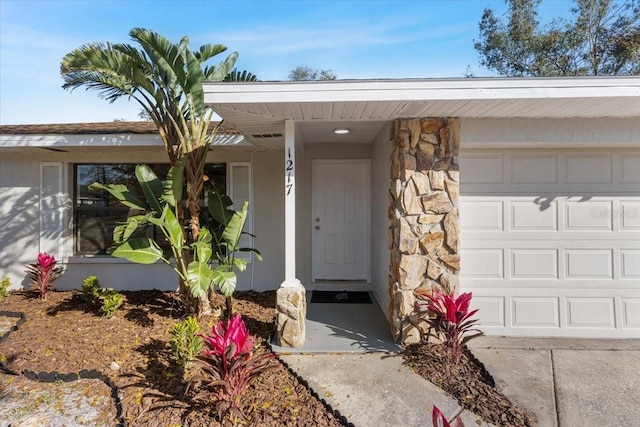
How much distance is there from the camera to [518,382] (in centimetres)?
338

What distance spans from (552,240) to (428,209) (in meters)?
1.69

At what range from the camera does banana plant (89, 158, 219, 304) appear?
404 centimetres

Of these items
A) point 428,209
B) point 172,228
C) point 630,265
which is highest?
point 428,209

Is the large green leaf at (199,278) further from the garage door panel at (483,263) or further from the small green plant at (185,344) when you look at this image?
the garage door panel at (483,263)

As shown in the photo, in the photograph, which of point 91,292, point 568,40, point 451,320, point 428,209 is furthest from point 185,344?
point 568,40

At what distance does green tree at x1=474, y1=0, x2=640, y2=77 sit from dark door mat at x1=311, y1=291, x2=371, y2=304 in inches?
524

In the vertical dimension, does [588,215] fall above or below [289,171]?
below

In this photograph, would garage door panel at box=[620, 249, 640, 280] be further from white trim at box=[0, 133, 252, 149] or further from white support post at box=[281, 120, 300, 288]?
white trim at box=[0, 133, 252, 149]

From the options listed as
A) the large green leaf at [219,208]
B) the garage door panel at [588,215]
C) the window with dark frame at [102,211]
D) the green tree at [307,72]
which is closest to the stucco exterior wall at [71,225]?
the window with dark frame at [102,211]

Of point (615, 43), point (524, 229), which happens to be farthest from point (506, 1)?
point (524, 229)

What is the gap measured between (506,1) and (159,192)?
1655cm

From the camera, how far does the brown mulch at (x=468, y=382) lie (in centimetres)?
292

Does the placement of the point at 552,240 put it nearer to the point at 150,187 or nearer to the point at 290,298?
the point at 290,298

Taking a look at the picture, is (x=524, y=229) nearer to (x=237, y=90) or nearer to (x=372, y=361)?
(x=372, y=361)
